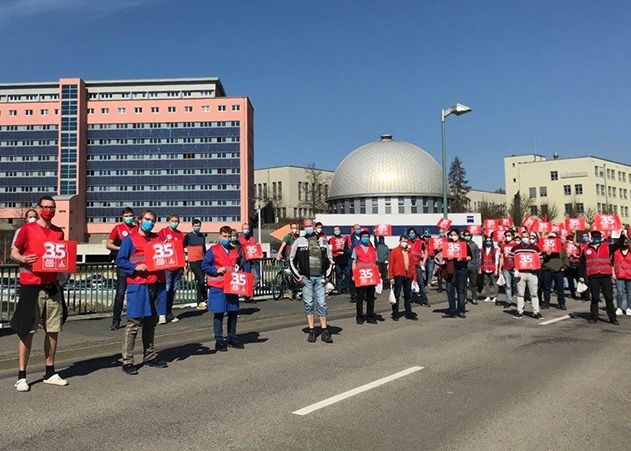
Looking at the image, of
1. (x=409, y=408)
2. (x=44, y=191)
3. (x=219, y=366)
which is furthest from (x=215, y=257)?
(x=44, y=191)

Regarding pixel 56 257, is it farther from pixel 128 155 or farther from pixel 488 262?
pixel 128 155

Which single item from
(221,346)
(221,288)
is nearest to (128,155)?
(221,288)

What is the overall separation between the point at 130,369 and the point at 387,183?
7616 centimetres

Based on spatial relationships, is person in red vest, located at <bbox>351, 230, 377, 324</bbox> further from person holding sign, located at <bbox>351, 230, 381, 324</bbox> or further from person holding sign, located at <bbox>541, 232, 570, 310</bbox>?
person holding sign, located at <bbox>541, 232, 570, 310</bbox>

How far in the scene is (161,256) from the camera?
745cm

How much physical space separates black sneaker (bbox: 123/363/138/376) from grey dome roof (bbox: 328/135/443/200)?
75692mm

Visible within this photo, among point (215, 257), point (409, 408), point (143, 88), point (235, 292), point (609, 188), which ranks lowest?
point (409, 408)

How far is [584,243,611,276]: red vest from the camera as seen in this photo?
12156 millimetres

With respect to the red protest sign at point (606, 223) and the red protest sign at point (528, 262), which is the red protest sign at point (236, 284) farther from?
the red protest sign at point (606, 223)

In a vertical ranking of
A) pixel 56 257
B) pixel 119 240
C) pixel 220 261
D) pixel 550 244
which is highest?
pixel 119 240

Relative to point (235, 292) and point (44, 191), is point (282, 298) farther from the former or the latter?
point (44, 191)

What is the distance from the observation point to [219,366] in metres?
7.74

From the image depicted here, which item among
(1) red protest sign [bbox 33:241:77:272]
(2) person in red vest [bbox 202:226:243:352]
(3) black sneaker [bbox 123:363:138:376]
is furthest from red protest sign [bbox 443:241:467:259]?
(1) red protest sign [bbox 33:241:77:272]

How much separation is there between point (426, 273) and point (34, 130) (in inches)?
4351
